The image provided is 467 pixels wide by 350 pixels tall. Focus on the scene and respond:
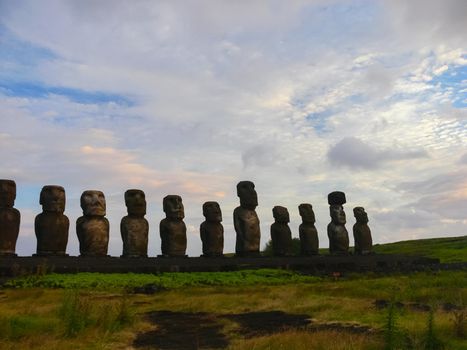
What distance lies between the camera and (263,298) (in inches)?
490

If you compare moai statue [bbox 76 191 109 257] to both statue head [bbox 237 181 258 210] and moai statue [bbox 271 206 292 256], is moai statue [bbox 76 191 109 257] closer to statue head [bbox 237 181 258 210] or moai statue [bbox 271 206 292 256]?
statue head [bbox 237 181 258 210]

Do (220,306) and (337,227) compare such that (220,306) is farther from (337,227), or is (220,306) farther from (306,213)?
(337,227)

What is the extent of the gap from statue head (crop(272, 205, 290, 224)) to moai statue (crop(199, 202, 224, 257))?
2.65 metres

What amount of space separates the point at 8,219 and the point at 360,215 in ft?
54.4

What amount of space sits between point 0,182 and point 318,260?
12495mm

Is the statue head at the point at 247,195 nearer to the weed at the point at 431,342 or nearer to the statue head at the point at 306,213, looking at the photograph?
the statue head at the point at 306,213

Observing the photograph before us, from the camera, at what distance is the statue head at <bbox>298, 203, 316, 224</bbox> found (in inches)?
960

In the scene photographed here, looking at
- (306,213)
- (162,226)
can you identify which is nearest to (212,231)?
(162,226)

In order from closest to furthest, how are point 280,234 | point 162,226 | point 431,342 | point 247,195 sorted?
point 431,342 < point 162,226 < point 247,195 < point 280,234

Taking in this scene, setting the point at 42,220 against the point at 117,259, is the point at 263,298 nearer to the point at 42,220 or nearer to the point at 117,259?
the point at 117,259

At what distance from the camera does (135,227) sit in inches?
771

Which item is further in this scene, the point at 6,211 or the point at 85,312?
the point at 6,211

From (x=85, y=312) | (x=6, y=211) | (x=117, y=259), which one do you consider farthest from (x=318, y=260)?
(x=85, y=312)

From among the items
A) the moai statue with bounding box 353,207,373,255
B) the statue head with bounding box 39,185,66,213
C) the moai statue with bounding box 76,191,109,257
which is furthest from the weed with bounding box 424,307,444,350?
the moai statue with bounding box 353,207,373,255
